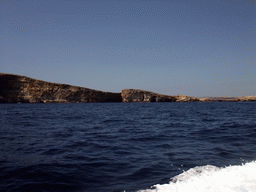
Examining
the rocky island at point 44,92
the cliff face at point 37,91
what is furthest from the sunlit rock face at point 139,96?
the cliff face at point 37,91

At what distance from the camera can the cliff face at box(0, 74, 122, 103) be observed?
68.2m

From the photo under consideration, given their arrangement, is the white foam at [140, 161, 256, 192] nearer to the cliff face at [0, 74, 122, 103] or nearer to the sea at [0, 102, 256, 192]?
the sea at [0, 102, 256, 192]

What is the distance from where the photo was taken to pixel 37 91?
7238 cm

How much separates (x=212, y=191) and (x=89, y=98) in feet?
275

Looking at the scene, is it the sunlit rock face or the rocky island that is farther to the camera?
the sunlit rock face

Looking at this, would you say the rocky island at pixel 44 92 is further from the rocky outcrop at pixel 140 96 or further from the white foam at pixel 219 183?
the white foam at pixel 219 183

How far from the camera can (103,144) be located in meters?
7.61

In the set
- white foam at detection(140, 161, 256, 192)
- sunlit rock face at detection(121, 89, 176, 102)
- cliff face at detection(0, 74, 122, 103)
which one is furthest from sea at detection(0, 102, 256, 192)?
sunlit rock face at detection(121, 89, 176, 102)

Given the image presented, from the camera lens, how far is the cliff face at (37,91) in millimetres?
68250

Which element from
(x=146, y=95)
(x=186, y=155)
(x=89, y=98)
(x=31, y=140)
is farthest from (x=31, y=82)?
(x=186, y=155)

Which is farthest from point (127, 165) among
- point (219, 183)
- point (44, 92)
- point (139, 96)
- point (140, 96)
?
point (140, 96)

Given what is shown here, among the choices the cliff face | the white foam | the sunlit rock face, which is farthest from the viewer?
the sunlit rock face

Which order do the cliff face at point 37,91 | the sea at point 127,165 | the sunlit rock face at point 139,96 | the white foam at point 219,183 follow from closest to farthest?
the white foam at point 219,183 → the sea at point 127,165 → the cliff face at point 37,91 → the sunlit rock face at point 139,96

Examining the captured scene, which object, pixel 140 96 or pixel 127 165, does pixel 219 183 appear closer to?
pixel 127 165
